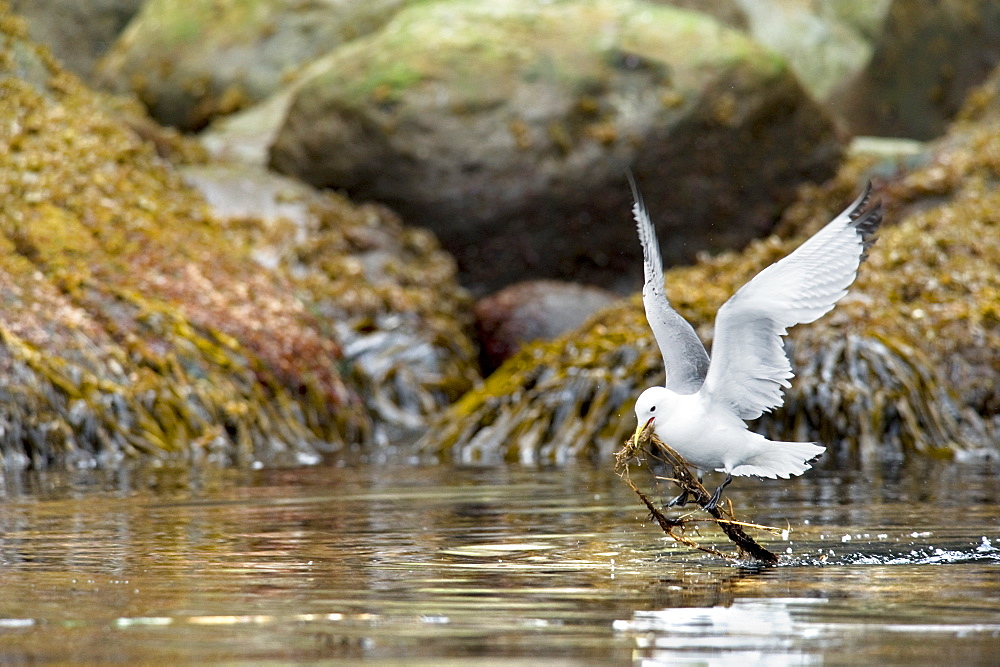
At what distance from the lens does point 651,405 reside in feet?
15.2

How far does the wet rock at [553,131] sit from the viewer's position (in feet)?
49.8

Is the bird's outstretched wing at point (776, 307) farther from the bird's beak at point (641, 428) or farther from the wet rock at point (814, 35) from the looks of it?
the wet rock at point (814, 35)

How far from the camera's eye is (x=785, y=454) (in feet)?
15.8

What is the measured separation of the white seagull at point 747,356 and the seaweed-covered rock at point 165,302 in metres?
5.42

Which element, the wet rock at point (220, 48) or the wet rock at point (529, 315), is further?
the wet rock at point (220, 48)

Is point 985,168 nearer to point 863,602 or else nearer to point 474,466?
point 474,466

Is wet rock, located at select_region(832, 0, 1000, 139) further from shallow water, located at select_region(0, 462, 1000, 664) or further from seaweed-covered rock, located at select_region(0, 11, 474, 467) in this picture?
shallow water, located at select_region(0, 462, 1000, 664)

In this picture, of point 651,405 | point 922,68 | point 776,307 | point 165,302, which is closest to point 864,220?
point 776,307

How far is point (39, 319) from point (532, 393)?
11.5 ft

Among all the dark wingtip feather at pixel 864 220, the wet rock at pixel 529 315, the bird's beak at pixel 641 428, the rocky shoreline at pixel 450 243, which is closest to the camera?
the bird's beak at pixel 641 428

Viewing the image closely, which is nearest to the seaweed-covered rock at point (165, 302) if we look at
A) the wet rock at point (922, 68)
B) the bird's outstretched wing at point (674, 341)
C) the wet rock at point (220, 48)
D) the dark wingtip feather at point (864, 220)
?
the wet rock at point (220, 48)

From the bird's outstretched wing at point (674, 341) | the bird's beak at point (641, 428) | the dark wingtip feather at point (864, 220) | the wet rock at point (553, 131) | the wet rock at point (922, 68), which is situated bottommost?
the bird's beak at point (641, 428)

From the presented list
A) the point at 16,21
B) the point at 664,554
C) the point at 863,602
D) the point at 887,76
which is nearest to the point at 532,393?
the point at 664,554

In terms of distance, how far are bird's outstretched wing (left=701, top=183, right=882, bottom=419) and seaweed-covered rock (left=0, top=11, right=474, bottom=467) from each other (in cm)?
555
